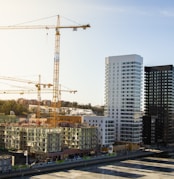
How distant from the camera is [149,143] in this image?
3799 inches

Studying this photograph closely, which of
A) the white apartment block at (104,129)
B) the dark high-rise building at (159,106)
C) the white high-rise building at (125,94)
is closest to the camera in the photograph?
the white apartment block at (104,129)

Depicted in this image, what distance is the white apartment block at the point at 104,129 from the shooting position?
78062 mm

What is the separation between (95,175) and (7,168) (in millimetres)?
12522

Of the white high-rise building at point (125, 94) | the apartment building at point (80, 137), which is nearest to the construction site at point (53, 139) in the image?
the apartment building at point (80, 137)

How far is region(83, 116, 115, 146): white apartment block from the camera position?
256 feet

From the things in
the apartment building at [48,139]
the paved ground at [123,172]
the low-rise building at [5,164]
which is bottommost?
the paved ground at [123,172]

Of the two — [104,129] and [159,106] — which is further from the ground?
[159,106]

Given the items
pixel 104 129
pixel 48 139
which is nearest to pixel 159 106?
pixel 104 129

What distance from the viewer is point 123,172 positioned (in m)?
53.7

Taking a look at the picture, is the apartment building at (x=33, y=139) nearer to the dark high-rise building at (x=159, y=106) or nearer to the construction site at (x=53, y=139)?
the construction site at (x=53, y=139)

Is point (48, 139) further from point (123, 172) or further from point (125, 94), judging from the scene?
point (125, 94)

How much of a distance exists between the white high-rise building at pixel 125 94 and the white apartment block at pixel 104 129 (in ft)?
26.6

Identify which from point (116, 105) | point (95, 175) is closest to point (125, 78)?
point (116, 105)

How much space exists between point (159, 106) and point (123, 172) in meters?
49.3
